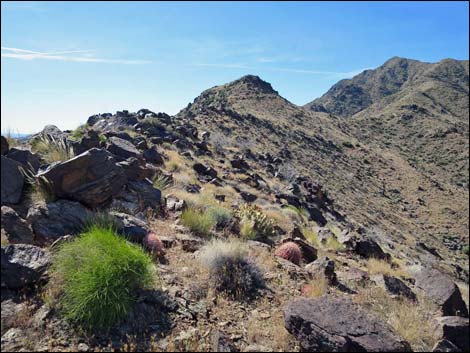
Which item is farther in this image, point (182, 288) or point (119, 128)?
point (119, 128)

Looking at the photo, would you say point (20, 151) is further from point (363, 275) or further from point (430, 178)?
point (430, 178)

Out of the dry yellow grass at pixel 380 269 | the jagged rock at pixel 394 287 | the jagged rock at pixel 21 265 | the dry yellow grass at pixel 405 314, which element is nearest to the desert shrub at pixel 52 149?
the jagged rock at pixel 21 265

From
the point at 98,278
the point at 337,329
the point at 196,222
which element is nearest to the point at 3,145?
the point at 98,278

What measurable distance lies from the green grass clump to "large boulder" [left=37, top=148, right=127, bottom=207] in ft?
4.72

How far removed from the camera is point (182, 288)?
5.17 meters

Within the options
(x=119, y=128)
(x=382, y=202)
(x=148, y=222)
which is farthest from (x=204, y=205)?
(x=382, y=202)

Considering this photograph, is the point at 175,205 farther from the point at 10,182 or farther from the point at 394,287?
the point at 394,287

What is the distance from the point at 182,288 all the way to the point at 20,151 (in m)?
3.92

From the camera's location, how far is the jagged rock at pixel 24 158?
20.8ft

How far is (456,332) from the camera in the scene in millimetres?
5039

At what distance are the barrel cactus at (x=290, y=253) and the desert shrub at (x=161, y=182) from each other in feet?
13.2

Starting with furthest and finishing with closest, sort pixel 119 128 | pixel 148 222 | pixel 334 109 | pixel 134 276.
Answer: pixel 334 109
pixel 119 128
pixel 148 222
pixel 134 276

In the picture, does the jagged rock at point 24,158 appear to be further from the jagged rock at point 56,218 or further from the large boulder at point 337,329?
the large boulder at point 337,329

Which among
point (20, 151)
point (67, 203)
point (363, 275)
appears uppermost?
point (20, 151)
